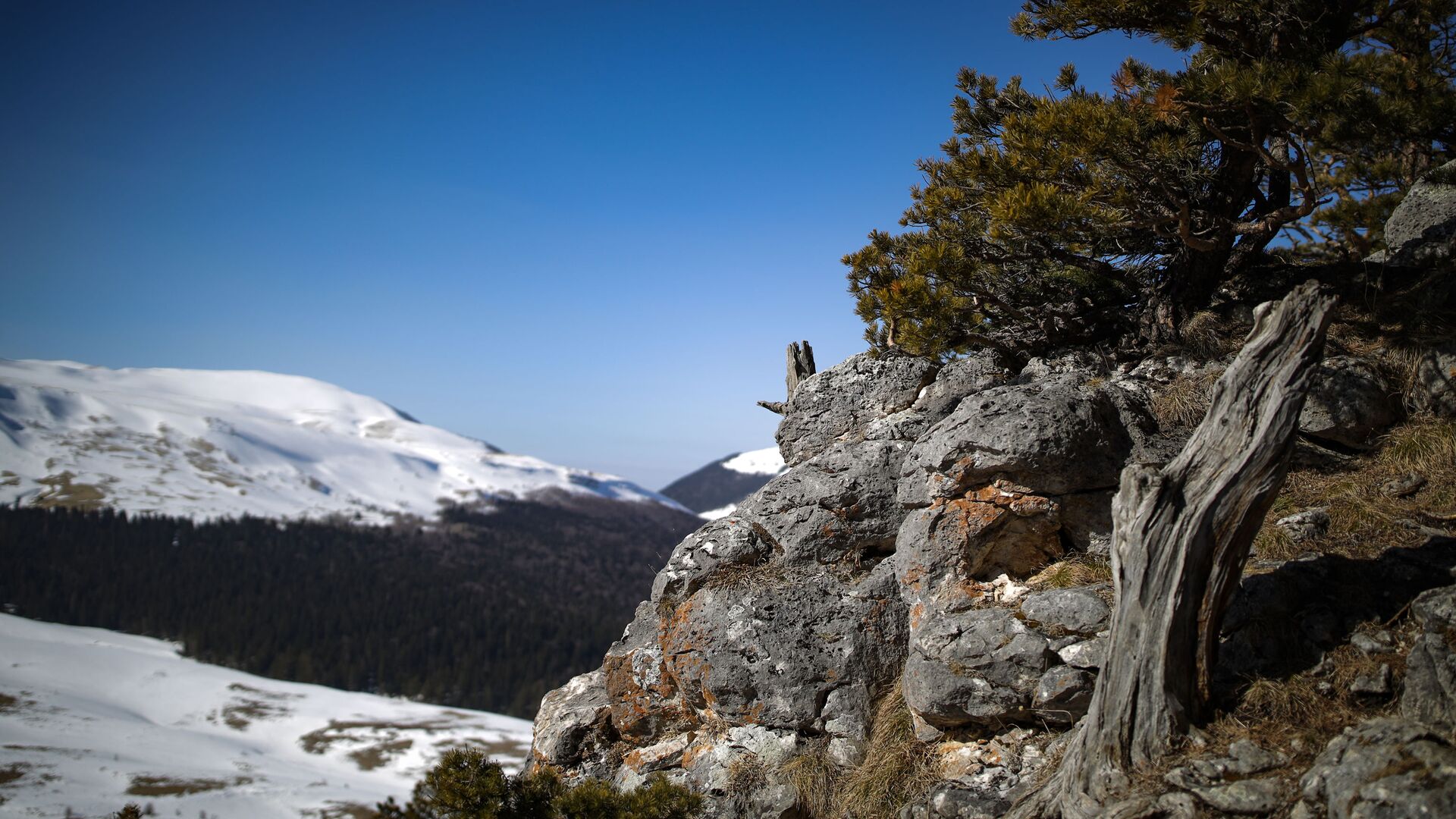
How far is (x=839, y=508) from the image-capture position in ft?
36.3

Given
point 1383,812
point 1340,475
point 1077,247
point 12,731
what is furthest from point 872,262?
point 12,731

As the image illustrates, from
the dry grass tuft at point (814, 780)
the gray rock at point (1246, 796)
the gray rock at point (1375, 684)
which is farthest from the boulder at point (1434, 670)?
the dry grass tuft at point (814, 780)

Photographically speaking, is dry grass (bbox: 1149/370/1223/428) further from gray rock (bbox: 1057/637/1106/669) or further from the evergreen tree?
gray rock (bbox: 1057/637/1106/669)

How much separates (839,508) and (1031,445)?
302 cm

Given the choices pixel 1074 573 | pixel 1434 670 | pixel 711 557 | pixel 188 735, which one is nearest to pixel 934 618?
pixel 1074 573

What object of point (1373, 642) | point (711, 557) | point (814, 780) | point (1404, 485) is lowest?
point (814, 780)

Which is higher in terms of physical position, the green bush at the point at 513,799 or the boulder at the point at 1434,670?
the boulder at the point at 1434,670

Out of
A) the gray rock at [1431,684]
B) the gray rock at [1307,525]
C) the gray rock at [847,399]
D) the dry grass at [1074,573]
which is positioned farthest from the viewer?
the gray rock at [847,399]

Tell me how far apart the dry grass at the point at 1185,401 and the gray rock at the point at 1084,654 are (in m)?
3.54

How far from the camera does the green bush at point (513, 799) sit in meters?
6.42

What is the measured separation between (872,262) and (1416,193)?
25.5ft

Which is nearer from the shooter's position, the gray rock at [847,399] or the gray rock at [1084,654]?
the gray rock at [1084,654]

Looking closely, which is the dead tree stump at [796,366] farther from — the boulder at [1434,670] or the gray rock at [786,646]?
the boulder at [1434,670]

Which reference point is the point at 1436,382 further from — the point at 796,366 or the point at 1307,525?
the point at 796,366
